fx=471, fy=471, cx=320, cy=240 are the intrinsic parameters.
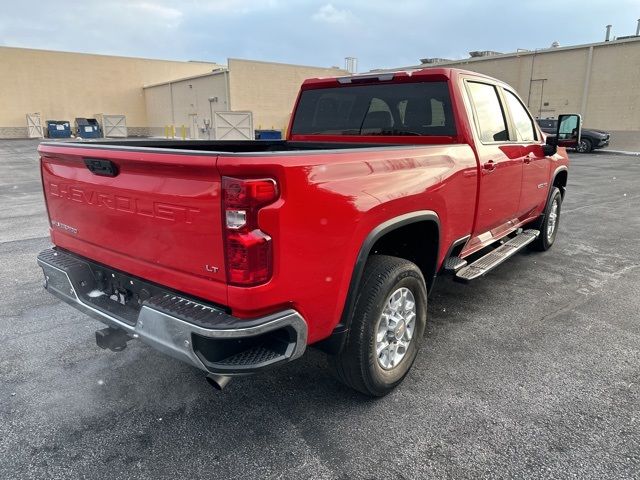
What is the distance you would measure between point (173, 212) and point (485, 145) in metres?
2.71

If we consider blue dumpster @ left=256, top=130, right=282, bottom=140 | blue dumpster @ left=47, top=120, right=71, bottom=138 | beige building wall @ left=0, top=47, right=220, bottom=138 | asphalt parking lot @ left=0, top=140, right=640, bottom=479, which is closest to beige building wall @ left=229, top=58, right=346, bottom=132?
blue dumpster @ left=256, top=130, right=282, bottom=140

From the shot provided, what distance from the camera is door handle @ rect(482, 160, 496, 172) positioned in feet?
12.3

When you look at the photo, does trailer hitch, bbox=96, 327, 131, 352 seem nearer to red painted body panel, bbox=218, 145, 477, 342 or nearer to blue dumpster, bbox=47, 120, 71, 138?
red painted body panel, bbox=218, 145, 477, 342

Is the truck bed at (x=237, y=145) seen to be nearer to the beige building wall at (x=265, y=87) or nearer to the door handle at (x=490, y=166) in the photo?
the door handle at (x=490, y=166)

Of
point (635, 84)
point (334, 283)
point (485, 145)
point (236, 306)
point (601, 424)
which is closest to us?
point (236, 306)

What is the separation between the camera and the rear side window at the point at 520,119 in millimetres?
4801

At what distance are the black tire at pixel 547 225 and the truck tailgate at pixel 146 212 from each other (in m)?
5.00

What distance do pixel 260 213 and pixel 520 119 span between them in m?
4.02

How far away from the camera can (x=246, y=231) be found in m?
2.02

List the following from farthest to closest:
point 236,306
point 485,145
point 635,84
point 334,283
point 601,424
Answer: point 635,84, point 485,145, point 601,424, point 334,283, point 236,306

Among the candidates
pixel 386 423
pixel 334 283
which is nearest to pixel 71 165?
pixel 334 283

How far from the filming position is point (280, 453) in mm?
2480

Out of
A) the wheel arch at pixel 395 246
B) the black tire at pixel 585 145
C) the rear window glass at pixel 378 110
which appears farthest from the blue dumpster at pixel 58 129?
the wheel arch at pixel 395 246

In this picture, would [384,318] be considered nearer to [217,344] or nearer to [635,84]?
[217,344]
